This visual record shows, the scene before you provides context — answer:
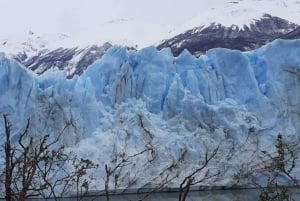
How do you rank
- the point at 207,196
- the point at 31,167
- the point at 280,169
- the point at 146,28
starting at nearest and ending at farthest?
1. the point at 31,167
2. the point at 280,169
3. the point at 207,196
4. the point at 146,28

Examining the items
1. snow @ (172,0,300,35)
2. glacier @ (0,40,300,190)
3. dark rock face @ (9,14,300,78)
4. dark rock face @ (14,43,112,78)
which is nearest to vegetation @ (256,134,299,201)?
glacier @ (0,40,300,190)

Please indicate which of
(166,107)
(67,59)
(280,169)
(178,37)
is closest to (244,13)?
(178,37)

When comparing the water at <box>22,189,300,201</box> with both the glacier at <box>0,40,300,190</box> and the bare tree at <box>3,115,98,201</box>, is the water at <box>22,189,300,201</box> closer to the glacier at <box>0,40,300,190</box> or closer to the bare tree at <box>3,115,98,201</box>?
the glacier at <box>0,40,300,190</box>

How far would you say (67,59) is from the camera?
51469 mm

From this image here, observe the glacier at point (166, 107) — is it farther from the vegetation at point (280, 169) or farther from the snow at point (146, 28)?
the snow at point (146, 28)

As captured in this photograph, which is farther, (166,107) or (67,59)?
(67,59)

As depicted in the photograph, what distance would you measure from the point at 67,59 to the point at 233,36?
700 inches

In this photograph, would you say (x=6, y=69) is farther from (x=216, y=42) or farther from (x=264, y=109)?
(x=216, y=42)

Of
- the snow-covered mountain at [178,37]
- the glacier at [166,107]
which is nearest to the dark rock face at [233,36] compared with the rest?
the snow-covered mountain at [178,37]

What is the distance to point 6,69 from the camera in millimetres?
16062

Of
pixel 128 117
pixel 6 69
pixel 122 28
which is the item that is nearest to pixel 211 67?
pixel 128 117

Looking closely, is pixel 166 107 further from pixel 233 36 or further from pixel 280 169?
pixel 233 36

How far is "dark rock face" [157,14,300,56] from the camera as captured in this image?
41.9m

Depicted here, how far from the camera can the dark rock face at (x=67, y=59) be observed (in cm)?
4788
